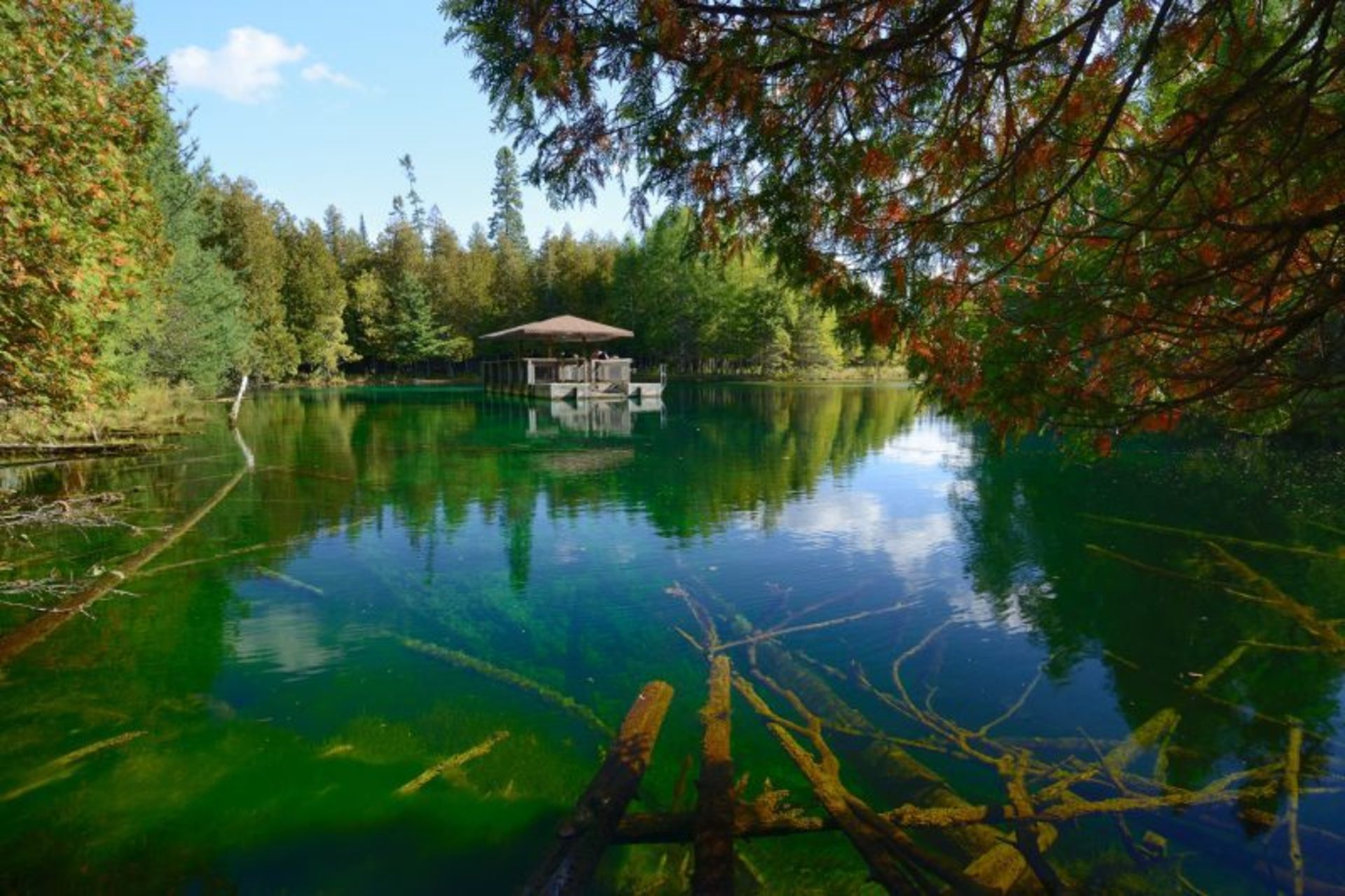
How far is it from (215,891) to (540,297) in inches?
2087

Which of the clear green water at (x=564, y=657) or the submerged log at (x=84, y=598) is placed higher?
the submerged log at (x=84, y=598)

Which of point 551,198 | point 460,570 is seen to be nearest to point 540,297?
point 460,570

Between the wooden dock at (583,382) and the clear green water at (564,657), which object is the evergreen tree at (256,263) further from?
the clear green water at (564,657)

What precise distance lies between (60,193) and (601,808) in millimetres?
5152

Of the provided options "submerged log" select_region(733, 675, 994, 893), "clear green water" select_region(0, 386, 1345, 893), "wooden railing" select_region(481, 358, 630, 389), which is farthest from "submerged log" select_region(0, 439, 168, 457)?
"wooden railing" select_region(481, 358, 630, 389)

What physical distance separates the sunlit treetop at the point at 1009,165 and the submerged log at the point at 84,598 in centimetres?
487

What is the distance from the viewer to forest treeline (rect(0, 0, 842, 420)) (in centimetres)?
459

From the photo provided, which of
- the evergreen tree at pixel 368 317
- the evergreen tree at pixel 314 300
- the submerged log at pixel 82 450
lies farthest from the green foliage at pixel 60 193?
the evergreen tree at pixel 368 317

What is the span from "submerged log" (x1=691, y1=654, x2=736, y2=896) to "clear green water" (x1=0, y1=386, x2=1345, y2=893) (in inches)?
6.8

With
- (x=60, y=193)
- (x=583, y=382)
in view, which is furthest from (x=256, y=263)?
(x=60, y=193)

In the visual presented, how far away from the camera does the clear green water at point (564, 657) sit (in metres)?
3.49

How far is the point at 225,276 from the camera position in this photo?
102 feet

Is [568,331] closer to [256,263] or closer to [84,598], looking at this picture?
[256,263]

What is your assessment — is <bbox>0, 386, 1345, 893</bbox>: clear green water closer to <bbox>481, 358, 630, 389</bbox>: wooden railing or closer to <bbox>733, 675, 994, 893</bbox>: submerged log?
<bbox>733, 675, 994, 893</bbox>: submerged log
